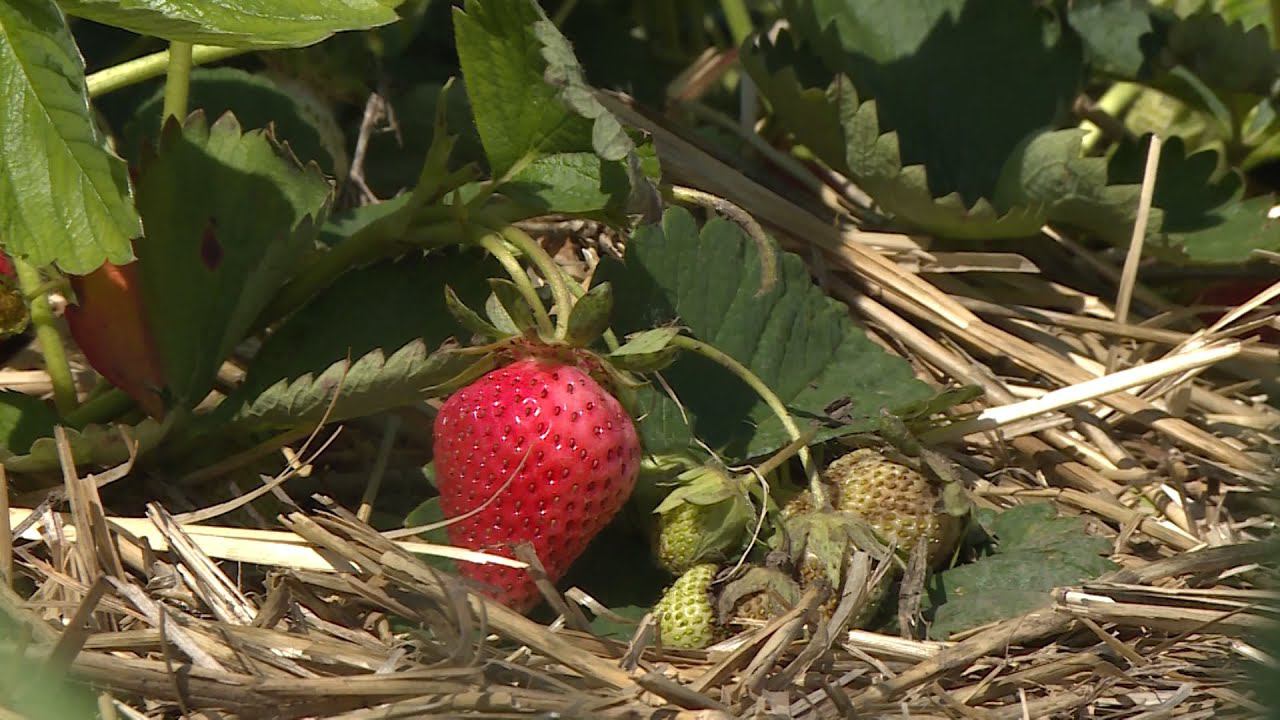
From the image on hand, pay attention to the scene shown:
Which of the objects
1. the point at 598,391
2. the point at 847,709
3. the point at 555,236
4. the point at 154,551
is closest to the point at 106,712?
the point at 154,551

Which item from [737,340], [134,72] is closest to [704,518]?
[737,340]

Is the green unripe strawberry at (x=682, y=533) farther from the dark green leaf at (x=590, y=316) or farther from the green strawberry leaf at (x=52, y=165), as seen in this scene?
the green strawberry leaf at (x=52, y=165)

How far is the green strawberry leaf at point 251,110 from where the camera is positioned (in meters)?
1.57

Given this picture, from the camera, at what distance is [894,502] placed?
122 centimetres

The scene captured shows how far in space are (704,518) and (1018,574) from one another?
1.00 feet

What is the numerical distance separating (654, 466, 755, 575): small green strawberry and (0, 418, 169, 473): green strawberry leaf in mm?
468

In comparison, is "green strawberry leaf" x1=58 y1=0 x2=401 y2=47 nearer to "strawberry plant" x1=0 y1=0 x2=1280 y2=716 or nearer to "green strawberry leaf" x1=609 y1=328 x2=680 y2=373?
"strawberry plant" x1=0 y1=0 x2=1280 y2=716

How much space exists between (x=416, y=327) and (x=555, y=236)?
0.38 metres

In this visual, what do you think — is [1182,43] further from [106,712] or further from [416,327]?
[106,712]

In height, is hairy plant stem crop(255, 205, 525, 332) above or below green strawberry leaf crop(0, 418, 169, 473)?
above

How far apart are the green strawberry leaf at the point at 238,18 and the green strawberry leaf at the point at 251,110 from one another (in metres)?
0.51

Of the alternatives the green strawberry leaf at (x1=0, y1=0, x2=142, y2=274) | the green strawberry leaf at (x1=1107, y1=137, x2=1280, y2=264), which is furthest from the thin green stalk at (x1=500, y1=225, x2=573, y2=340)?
the green strawberry leaf at (x1=1107, y1=137, x2=1280, y2=264)

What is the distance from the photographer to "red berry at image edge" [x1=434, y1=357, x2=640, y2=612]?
1.10 meters

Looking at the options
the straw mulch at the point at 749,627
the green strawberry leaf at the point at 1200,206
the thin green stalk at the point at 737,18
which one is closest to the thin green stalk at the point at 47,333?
the straw mulch at the point at 749,627
